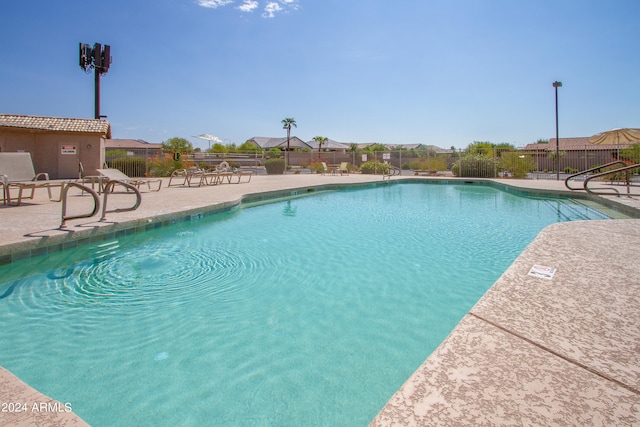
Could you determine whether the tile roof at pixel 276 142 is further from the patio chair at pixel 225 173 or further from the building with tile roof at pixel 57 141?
the building with tile roof at pixel 57 141

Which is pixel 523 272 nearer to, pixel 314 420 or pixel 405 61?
pixel 314 420

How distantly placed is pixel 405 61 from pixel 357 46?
3449 millimetres

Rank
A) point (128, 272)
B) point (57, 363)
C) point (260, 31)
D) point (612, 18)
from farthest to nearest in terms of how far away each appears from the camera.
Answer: point (260, 31) → point (612, 18) → point (128, 272) → point (57, 363)

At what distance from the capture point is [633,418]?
3.52ft

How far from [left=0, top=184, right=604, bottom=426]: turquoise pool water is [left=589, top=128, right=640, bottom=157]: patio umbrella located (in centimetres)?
1104

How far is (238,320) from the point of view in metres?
2.70

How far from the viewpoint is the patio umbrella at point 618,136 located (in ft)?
41.6

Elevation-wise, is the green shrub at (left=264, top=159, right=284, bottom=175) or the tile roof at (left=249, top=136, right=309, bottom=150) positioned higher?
the tile roof at (left=249, top=136, right=309, bottom=150)

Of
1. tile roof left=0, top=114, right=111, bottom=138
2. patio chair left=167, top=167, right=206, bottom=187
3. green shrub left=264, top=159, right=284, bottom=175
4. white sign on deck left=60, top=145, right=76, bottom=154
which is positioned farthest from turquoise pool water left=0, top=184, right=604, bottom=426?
green shrub left=264, top=159, right=284, bottom=175

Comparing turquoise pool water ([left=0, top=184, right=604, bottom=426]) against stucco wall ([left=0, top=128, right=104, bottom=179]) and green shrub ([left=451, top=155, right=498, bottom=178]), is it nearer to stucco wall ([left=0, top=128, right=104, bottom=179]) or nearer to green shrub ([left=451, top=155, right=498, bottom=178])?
stucco wall ([left=0, top=128, right=104, bottom=179])

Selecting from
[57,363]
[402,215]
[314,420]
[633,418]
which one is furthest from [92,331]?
[402,215]

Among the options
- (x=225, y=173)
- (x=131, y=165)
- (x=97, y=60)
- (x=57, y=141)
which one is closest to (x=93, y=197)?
(x=225, y=173)

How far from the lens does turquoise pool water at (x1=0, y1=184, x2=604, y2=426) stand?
180 centimetres

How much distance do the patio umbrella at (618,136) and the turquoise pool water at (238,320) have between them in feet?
36.2
